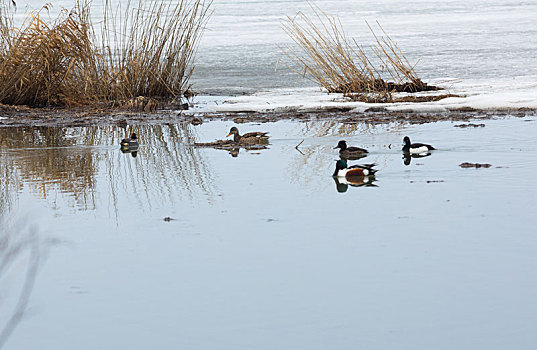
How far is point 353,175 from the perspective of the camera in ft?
25.0

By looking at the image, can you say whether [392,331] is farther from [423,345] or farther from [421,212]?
[421,212]

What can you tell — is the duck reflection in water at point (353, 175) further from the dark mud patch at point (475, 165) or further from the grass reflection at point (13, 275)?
the grass reflection at point (13, 275)

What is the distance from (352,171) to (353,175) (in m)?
0.04

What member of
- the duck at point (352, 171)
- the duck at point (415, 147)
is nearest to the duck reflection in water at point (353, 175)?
the duck at point (352, 171)

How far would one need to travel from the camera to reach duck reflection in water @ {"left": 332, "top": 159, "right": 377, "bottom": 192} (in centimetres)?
752

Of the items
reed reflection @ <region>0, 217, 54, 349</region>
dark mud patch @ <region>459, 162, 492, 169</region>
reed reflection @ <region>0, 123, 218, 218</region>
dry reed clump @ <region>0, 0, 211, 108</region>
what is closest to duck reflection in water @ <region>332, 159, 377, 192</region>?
dark mud patch @ <region>459, 162, 492, 169</region>

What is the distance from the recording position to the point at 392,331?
156 inches

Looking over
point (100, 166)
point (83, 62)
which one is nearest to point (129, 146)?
point (100, 166)

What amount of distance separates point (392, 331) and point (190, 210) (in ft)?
9.61

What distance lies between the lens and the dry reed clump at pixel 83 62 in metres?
13.2

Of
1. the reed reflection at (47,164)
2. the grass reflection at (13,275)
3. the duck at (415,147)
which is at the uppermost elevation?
the duck at (415,147)

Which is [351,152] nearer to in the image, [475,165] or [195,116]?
[475,165]

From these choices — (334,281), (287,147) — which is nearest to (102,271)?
(334,281)

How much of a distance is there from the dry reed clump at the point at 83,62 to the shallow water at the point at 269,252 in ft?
14.4
